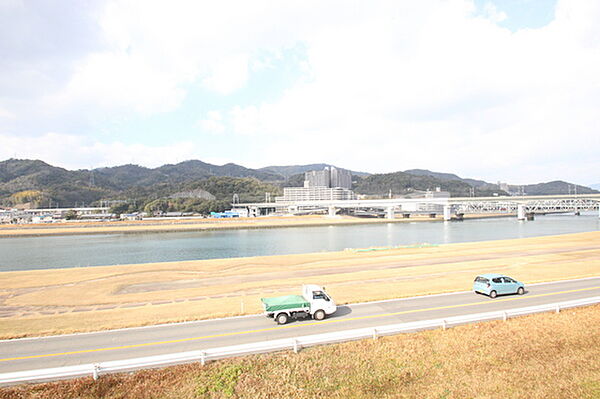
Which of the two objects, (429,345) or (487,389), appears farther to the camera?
(429,345)

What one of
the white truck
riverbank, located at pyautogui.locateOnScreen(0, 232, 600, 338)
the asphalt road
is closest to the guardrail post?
the asphalt road

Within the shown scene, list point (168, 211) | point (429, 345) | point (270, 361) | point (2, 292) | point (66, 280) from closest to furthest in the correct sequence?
point (270, 361), point (429, 345), point (2, 292), point (66, 280), point (168, 211)

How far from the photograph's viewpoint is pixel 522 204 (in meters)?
130

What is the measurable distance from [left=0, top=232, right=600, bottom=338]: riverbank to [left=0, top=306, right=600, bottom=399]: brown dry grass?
17.8ft

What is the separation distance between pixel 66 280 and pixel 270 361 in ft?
88.7

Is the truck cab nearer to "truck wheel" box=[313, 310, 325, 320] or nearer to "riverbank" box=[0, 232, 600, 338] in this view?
"truck wheel" box=[313, 310, 325, 320]

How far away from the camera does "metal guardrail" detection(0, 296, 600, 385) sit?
32.6ft

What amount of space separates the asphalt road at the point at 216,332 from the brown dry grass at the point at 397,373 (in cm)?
189

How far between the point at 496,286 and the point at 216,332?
14.6 meters

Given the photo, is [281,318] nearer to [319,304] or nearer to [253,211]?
[319,304]

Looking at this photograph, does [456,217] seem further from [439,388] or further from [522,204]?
[439,388]

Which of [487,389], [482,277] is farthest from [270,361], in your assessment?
[482,277]

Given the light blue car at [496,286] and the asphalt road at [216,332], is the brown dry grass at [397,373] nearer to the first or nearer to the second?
the asphalt road at [216,332]

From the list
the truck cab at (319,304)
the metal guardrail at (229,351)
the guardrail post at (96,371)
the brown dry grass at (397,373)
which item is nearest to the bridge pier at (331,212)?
the truck cab at (319,304)
